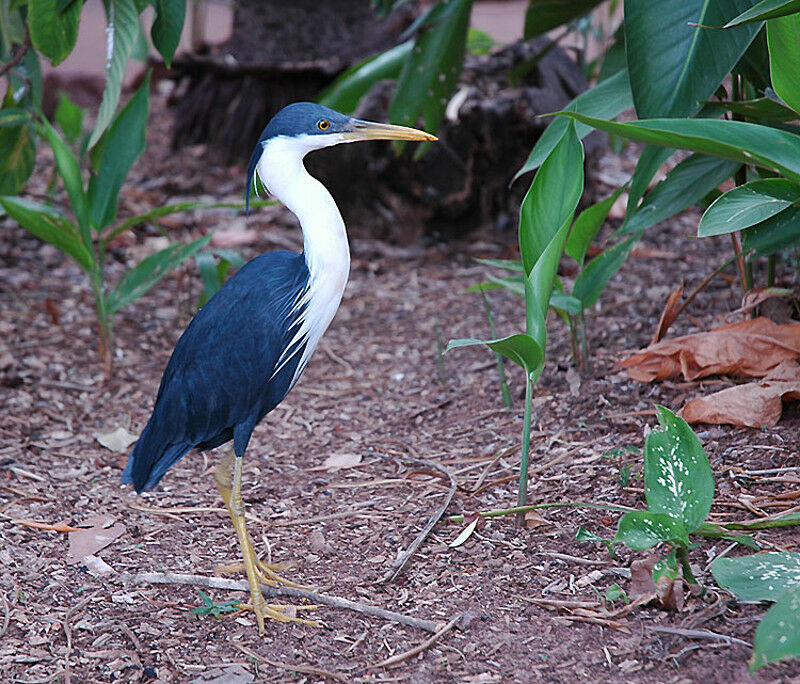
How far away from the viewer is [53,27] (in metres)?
3.13

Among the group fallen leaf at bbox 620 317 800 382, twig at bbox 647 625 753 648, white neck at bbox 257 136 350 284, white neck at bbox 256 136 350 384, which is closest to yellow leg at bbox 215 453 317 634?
white neck at bbox 256 136 350 384

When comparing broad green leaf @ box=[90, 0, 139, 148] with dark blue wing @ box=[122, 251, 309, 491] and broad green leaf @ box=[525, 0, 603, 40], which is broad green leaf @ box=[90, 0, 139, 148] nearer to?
dark blue wing @ box=[122, 251, 309, 491]

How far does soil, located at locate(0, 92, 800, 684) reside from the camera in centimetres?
204

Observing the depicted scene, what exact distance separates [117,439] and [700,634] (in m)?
2.13

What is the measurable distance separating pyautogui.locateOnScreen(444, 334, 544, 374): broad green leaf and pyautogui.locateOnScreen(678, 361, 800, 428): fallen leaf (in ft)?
2.18

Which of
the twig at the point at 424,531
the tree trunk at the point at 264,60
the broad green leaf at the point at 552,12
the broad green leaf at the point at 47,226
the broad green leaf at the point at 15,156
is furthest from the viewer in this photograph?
the tree trunk at the point at 264,60

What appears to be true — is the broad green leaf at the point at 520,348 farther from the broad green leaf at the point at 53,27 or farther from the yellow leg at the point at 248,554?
the broad green leaf at the point at 53,27

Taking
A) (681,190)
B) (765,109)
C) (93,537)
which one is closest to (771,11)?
(765,109)

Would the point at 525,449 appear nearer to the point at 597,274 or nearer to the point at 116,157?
the point at 597,274

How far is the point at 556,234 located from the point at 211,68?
4536 mm

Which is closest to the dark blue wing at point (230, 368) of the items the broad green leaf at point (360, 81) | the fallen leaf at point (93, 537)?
the fallen leaf at point (93, 537)

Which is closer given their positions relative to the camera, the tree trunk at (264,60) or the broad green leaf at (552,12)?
the broad green leaf at (552,12)

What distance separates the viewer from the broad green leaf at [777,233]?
248cm

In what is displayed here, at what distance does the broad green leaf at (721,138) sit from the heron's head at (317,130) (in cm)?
62
